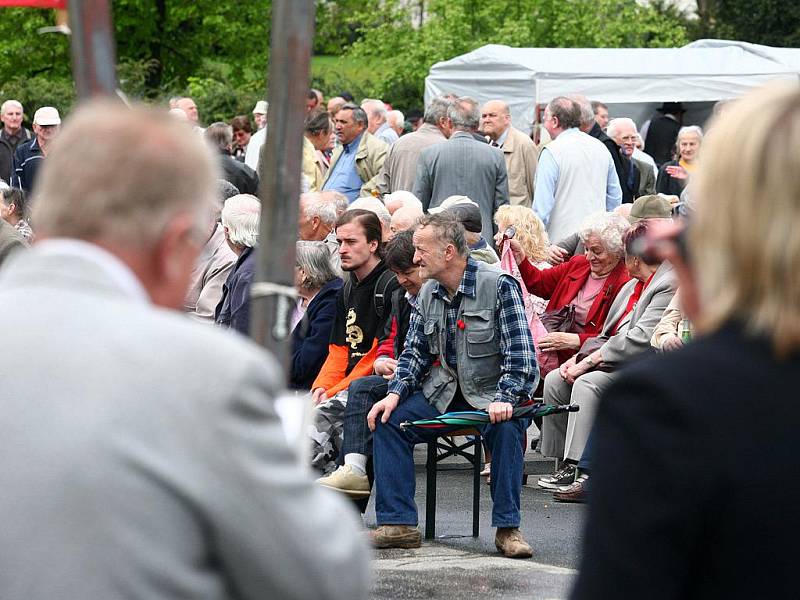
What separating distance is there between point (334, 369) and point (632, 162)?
6546 mm

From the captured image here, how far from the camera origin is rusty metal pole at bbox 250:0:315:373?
273 cm

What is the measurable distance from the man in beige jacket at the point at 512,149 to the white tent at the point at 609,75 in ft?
21.5

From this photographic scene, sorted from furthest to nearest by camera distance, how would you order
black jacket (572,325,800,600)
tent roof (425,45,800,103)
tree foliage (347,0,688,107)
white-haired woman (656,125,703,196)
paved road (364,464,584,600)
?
tree foliage (347,0,688,107) → tent roof (425,45,800,103) → white-haired woman (656,125,703,196) → paved road (364,464,584,600) → black jacket (572,325,800,600)

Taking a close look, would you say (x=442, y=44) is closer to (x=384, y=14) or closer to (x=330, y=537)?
(x=384, y=14)

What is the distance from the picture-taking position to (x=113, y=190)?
6.60ft

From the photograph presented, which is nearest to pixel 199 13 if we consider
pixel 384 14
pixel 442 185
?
pixel 384 14

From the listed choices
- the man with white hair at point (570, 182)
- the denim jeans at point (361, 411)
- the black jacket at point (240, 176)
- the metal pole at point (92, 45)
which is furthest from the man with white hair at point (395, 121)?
the metal pole at point (92, 45)

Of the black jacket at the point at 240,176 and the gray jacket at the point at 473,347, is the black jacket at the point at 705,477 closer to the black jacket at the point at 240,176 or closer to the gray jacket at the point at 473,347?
the gray jacket at the point at 473,347

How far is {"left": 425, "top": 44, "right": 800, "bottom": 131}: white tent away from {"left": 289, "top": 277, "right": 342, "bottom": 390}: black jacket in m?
11.2

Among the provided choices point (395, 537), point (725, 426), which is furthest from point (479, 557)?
point (725, 426)

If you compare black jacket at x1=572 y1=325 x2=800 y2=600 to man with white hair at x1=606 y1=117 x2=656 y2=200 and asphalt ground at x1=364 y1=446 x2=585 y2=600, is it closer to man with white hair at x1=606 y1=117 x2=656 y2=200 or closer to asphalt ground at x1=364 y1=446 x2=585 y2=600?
asphalt ground at x1=364 y1=446 x2=585 y2=600

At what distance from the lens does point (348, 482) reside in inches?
301

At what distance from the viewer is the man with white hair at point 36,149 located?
15.3m

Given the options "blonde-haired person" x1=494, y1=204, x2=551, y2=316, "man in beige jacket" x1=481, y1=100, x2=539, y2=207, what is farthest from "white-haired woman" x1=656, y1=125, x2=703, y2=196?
"blonde-haired person" x1=494, y1=204, x2=551, y2=316
